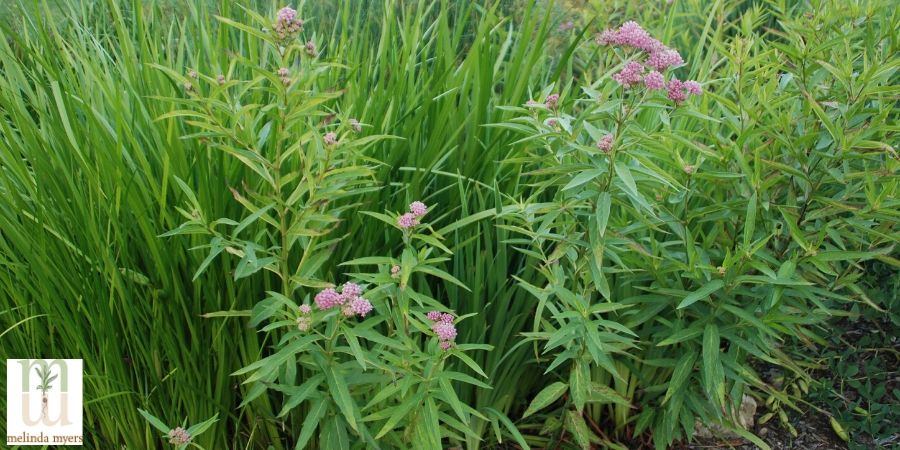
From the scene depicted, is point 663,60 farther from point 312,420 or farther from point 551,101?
point 312,420

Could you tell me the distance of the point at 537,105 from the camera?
2.26m

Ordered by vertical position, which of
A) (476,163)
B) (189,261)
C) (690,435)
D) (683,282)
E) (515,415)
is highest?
(476,163)

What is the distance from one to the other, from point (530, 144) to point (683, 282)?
687mm

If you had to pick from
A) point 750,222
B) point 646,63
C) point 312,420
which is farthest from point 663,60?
Result: point 312,420

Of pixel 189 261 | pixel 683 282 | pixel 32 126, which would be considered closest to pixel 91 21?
pixel 32 126

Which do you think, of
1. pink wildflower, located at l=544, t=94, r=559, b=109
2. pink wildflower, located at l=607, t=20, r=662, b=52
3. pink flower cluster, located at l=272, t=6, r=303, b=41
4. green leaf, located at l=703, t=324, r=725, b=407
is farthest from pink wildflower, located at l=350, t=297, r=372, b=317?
green leaf, located at l=703, t=324, r=725, b=407

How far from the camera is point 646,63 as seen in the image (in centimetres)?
204

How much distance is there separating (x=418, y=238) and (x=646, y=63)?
81 cm

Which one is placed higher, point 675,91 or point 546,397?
point 675,91

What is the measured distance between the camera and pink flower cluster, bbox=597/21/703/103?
1.99 meters

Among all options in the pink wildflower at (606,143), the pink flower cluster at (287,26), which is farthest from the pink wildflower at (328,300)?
the pink wildflower at (606,143)

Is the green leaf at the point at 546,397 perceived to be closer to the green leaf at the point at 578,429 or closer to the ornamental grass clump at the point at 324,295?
the green leaf at the point at 578,429

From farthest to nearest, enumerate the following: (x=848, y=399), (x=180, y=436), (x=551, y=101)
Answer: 1. (x=848, y=399)
2. (x=551, y=101)
3. (x=180, y=436)

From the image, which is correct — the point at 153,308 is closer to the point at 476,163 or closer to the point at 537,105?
the point at 476,163
